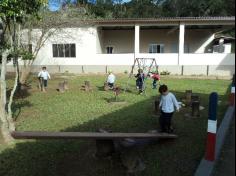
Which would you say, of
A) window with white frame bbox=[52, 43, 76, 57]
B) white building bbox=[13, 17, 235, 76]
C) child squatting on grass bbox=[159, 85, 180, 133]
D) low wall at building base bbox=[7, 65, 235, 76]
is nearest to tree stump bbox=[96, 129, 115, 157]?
child squatting on grass bbox=[159, 85, 180, 133]

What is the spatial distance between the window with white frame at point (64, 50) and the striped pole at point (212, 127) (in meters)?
23.0

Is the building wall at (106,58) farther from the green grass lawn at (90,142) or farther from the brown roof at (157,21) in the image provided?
the green grass lawn at (90,142)

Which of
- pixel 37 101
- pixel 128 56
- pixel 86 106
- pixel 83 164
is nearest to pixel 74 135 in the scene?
pixel 83 164

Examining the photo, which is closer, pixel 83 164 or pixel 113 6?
pixel 83 164

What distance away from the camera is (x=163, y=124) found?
7383 millimetres

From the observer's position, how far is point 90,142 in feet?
23.2

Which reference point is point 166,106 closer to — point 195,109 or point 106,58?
point 195,109

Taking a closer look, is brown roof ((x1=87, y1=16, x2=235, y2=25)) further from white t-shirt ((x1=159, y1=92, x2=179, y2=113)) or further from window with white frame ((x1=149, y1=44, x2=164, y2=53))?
white t-shirt ((x1=159, y1=92, x2=179, y2=113))

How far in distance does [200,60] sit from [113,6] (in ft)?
80.1

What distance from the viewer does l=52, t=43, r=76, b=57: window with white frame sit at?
27344 millimetres

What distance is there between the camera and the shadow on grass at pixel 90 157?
558 centimetres

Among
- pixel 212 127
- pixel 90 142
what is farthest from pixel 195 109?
pixel 212 127

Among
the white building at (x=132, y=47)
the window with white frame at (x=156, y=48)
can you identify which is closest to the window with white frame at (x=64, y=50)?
the white building at (x=132, y=47)

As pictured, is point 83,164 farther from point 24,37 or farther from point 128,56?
point 128,56
